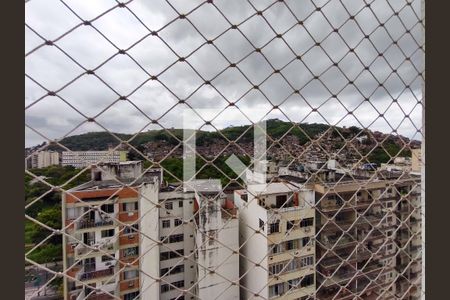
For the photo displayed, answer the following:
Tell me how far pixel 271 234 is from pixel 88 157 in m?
1.10

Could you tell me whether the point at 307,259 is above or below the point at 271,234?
below

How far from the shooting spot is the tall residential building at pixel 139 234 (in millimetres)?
548

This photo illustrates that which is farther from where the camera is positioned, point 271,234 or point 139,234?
point 271,234

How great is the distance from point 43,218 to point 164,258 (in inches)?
24.0

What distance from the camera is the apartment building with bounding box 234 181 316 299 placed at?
80cm

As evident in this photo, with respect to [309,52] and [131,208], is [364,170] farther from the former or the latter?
[131,208]

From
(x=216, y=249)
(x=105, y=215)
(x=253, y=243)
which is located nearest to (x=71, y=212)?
(x=105, y=215)

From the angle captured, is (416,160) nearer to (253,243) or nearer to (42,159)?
(253,243)

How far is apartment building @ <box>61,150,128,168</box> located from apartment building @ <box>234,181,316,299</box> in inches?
14.1

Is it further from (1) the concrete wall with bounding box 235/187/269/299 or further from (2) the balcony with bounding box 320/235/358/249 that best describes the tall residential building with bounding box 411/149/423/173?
(1) the concrete wall with bounding box 235/187/269/299

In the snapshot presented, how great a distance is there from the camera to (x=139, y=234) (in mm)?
592

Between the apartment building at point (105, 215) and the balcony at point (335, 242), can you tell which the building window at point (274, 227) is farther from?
the apartment building at point (105, 215)

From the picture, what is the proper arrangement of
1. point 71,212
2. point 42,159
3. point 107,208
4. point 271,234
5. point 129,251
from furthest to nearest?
point 271,234, point 129,251, point 107,208, point 71,212, point 42,159

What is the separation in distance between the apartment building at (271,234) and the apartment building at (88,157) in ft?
1.17
